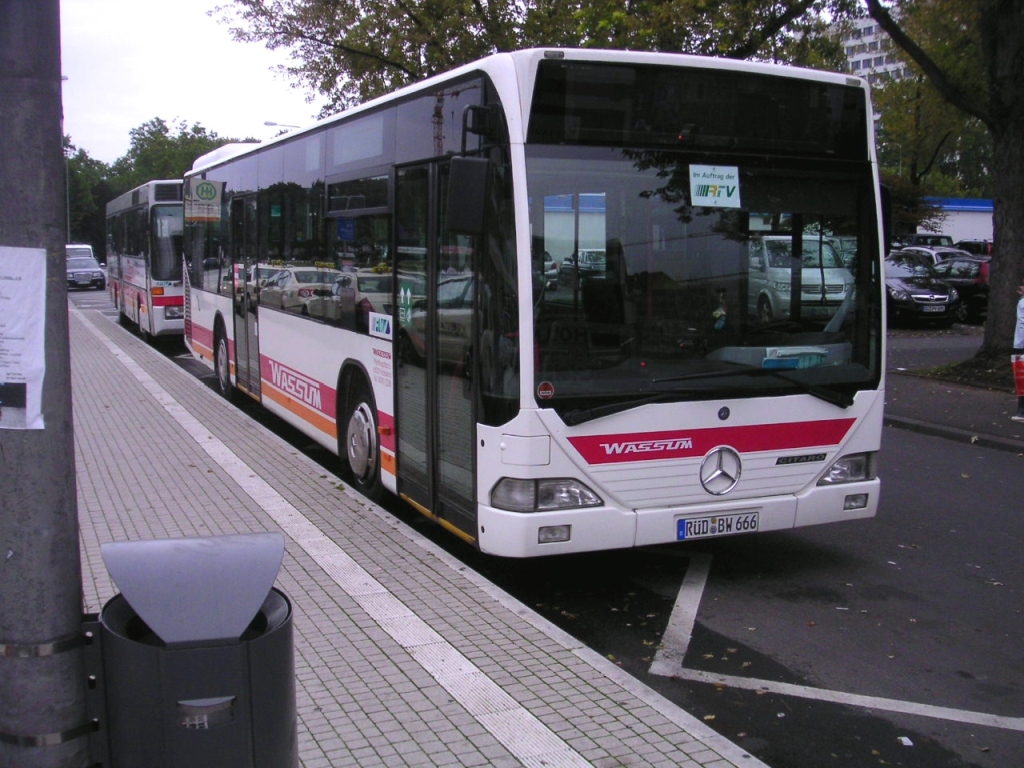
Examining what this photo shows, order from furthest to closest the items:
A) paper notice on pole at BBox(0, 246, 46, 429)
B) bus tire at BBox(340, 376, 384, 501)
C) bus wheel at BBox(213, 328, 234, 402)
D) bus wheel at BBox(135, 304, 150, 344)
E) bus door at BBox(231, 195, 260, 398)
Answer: bus wheel at BBox(135, 304, 150, 344) < bus wheel at BBox(213, 328, 234, 402) < bus door at BBox(231, 195, 260, 398) < bus tire at BBox(340, 376, 384, 501) < paper notice on pole at BBox(0, 246, 46, 429)

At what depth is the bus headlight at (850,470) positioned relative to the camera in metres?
6.77

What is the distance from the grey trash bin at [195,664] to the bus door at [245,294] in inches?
377

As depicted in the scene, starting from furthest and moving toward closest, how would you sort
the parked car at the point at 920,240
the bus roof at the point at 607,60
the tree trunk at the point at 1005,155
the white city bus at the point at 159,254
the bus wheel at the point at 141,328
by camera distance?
the parked car at the point at 920,240
the bus wheel at the point at 141,328
the white city bus at the point at 159,254
the tree trunk at the point at 1005,155
the bus roof at the point at 607,60

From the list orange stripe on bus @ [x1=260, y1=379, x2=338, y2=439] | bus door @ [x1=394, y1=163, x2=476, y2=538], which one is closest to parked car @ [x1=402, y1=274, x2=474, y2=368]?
bus door @ [x1=394, y1=163, x2=476, y2=538]

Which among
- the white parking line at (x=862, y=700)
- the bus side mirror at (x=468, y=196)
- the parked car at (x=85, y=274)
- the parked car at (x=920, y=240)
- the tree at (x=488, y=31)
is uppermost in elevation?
the tree at (x=488, y=31)

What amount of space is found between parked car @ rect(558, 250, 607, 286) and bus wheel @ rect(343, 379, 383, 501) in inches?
112

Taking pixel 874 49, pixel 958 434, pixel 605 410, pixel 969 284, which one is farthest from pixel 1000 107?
pixel 874 49

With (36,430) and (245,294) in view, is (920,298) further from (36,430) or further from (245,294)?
(36,430)

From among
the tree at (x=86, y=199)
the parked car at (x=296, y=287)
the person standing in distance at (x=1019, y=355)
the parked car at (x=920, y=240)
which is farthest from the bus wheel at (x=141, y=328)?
the tree at (x=86, y=199)

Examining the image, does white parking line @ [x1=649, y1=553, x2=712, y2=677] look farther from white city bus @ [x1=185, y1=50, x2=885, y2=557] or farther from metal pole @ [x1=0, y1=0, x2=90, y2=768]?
metal pole @ [x1=0, y1=0, x2=90, y2=768]

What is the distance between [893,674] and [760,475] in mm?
1454

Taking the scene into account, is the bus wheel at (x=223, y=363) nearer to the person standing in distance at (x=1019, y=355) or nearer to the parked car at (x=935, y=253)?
the person standing in distance at (x=1019, y=355)

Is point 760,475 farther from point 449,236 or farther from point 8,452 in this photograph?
point 8,452

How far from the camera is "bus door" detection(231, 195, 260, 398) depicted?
12.4m
